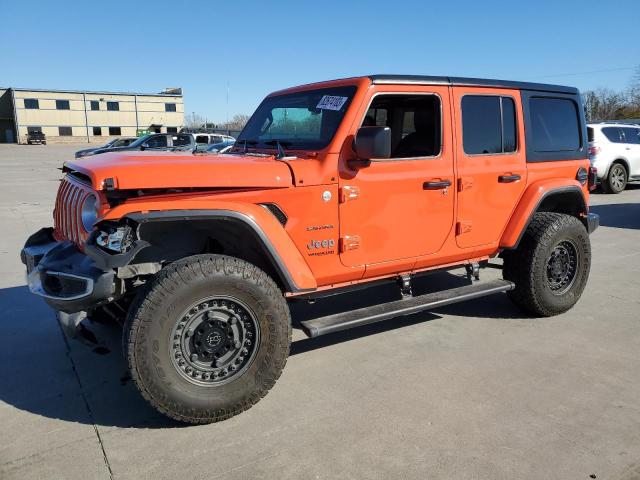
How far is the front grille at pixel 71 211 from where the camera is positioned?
→ 10.5 feet

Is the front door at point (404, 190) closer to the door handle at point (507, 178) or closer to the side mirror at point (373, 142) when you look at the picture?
the side mirror at point (373, 142)

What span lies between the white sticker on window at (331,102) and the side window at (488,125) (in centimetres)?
105

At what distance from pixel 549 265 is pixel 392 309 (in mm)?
1855

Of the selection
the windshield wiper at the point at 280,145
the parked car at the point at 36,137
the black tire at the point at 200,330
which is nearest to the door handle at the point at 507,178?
the windshield wiper at the point at 280,145

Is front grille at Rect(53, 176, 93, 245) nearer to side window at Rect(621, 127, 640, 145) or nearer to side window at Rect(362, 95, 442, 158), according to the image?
side window at Rect(362, 95, 442, 158)

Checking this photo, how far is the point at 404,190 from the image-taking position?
145 inches

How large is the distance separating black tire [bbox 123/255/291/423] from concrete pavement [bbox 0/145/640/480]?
0.17 metres

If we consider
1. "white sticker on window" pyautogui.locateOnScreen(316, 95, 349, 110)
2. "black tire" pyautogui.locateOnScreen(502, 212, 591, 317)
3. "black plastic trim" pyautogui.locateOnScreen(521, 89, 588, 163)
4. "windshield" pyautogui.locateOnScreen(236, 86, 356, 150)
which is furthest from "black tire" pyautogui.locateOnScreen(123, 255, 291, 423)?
"black plastic trim" pyautogui.locateOnScreen(521, 89, 588, 163)

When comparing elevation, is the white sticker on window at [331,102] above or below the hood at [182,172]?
above

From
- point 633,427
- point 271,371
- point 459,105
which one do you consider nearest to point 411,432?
point 271,371

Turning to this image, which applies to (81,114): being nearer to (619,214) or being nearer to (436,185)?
(619,214)

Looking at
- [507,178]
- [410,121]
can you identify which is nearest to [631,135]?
[507,178]

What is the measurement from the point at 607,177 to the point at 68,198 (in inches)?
524

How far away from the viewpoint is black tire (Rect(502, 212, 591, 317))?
448 cm
